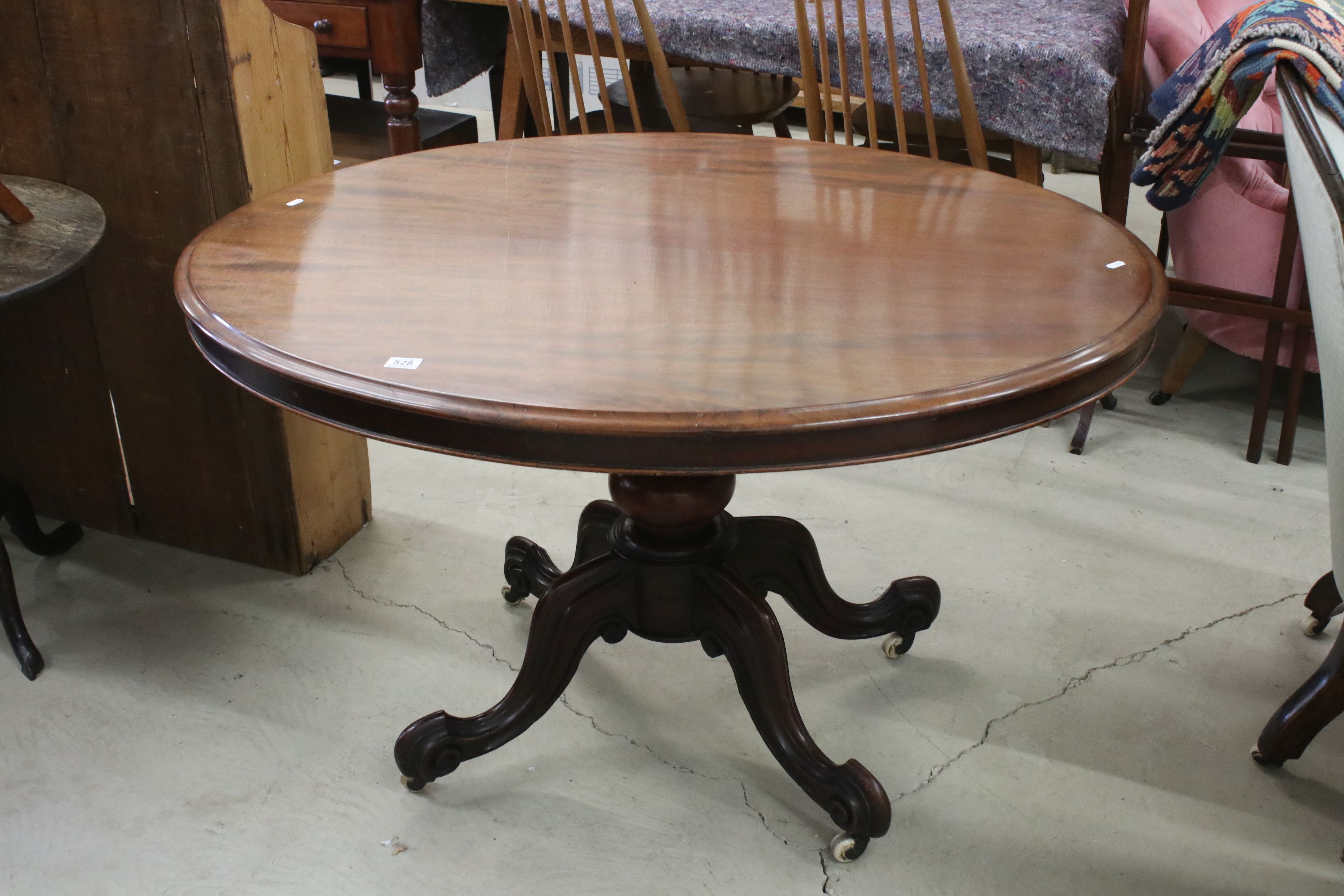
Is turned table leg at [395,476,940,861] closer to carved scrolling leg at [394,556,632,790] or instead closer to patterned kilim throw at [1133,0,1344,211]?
carved scrolling leg at [394,556,632,790]

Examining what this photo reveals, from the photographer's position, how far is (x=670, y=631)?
128cm

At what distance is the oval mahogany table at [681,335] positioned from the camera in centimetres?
78

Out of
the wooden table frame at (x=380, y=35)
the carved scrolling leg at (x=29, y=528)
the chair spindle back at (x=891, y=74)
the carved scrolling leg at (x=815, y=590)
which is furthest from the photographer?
the wooden table frame at (x=380, y=35)

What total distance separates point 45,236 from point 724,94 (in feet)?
5.44

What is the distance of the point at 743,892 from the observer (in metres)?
1.18

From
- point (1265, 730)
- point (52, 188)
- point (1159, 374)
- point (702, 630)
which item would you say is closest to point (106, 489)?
point (52, 188)

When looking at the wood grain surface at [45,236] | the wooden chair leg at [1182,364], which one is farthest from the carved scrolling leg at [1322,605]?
the wood grain surface at [45,236]

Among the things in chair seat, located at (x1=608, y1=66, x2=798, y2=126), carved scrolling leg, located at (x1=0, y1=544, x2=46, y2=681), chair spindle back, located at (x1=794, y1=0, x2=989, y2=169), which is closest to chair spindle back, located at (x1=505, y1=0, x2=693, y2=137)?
chair spindle back, located at (x1=794, y1=0, x2=989, y2=169)

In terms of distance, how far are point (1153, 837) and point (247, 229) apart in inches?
47.1

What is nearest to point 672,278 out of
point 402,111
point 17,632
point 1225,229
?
point 17,632

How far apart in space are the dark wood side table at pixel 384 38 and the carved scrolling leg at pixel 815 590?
4.70 feet

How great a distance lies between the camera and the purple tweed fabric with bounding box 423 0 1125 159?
1973 millimetres

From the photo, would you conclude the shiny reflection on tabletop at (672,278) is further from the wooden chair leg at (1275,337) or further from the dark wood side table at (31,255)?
the wooden chair leg at (1275,337)

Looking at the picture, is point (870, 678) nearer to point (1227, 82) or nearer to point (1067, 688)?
point (1067, 688)
